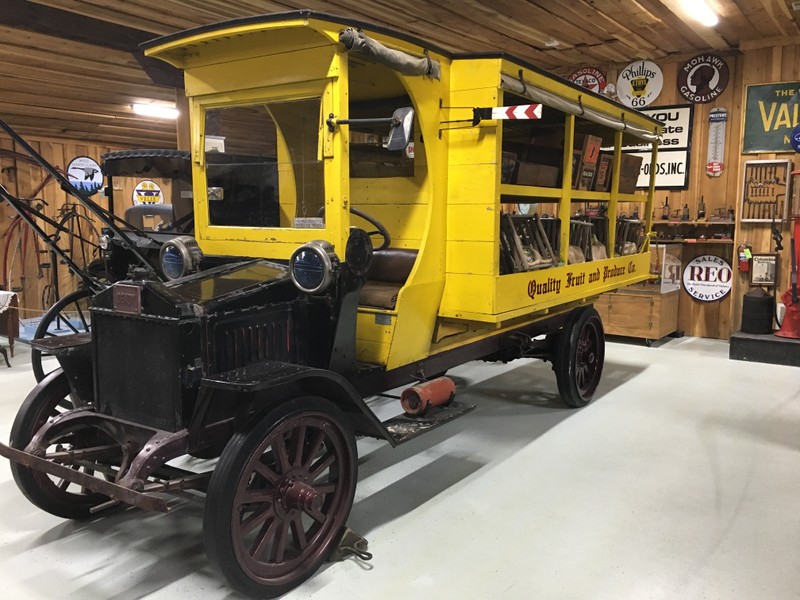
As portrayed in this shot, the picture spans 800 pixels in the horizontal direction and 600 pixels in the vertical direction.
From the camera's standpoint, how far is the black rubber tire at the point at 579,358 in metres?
4.79

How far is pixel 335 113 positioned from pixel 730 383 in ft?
15.1

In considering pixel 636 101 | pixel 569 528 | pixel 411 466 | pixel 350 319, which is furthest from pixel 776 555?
pixel 636 101

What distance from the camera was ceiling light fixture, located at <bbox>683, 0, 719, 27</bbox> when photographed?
576 cm

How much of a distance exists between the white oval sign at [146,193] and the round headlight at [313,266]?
8.69 metres

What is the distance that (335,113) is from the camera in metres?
2.82

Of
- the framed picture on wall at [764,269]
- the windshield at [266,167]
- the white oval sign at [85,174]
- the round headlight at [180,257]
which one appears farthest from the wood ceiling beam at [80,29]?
the framed picture on wall at [764,269]

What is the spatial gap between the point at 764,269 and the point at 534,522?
5414 mm

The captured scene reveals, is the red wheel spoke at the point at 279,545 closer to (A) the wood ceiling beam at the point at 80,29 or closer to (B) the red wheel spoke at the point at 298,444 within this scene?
(B) the red wheel spoke at the point at 298,444

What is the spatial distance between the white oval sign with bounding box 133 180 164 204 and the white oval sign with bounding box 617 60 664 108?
7.36 m

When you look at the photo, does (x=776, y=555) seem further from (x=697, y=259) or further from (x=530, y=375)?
(x=697, y=259)

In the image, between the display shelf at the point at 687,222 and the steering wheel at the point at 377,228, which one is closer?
the steering wheel at the point at 377,228

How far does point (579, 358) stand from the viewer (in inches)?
199

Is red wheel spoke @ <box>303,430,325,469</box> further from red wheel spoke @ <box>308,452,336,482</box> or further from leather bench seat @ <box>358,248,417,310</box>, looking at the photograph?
leather bench seat @ <box>358,248,417,310</box>

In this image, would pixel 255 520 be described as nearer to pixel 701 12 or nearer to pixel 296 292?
pixel 296 292
